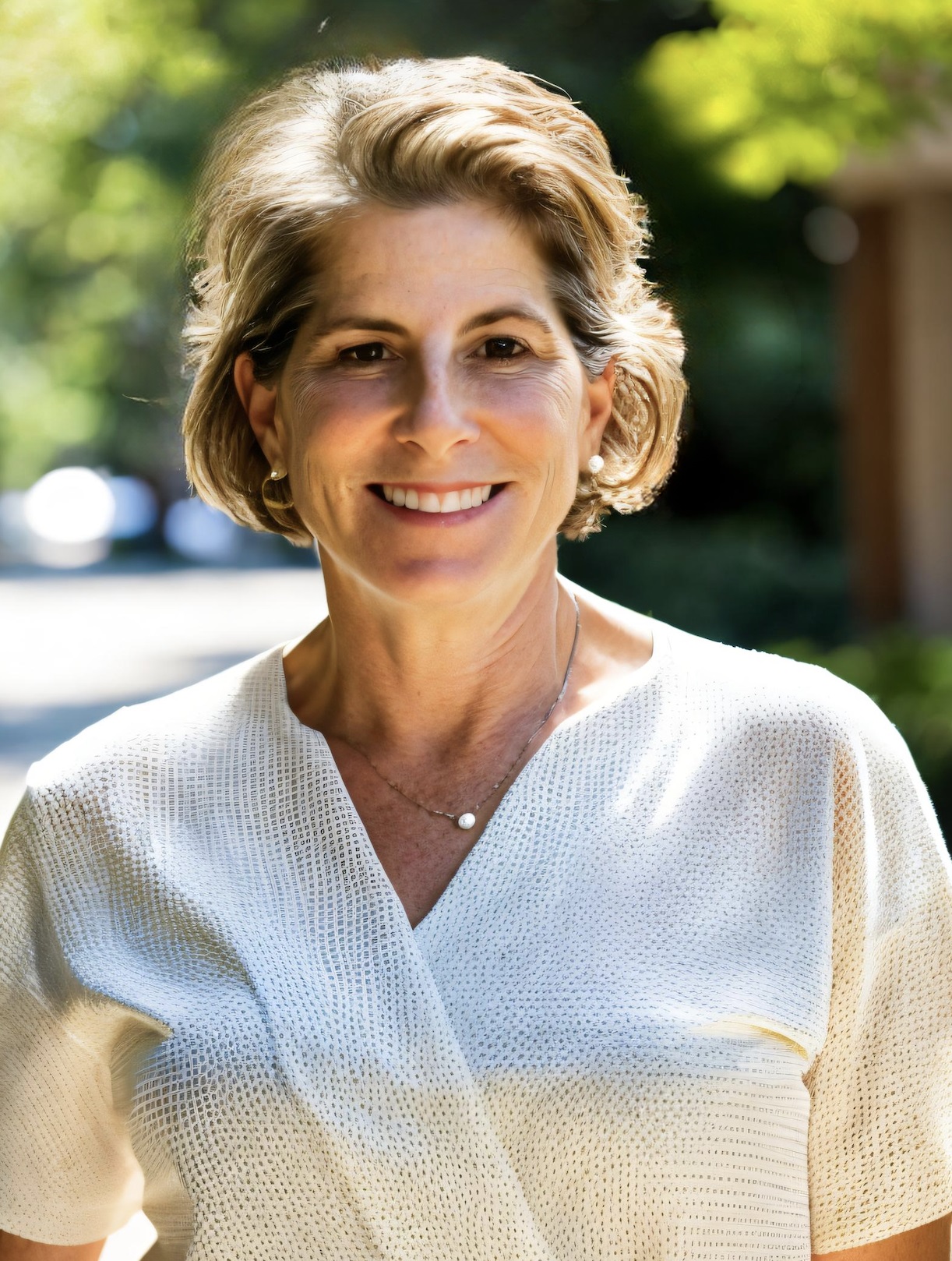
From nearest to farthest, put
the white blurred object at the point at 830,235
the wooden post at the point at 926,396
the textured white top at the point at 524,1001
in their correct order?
the textured white top at the point at 524,1001, the wooden post at the point at 926,396, the white blurred object at the point at 830,235

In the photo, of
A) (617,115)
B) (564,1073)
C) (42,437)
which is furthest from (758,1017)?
(42,437)

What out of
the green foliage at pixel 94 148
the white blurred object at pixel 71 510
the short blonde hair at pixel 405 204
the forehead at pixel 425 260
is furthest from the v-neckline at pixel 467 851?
the white blurred object at pixel 71 510

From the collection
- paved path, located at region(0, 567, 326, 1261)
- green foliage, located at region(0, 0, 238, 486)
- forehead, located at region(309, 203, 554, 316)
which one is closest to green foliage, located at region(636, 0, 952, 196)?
green foliage, located at region(0, 0, 238, 486)

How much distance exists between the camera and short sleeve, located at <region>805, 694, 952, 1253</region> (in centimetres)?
196

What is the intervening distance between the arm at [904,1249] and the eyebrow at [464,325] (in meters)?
1.20

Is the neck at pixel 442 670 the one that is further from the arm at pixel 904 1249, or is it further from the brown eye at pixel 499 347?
the arm at pixel 904 1249

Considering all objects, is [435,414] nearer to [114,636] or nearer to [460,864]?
[460,864]

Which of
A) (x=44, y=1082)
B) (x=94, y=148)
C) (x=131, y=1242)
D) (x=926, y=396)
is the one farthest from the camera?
(x=926, y=396)

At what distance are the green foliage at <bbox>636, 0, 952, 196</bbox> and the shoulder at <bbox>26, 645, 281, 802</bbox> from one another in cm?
225

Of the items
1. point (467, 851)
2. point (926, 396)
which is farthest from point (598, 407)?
point (926, 396)

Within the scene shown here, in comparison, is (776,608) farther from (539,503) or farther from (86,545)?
(86,545)

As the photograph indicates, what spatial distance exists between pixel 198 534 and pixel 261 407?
3031cm

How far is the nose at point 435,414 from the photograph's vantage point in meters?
Result: 1.98

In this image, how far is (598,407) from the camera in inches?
89.0
